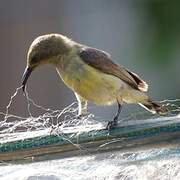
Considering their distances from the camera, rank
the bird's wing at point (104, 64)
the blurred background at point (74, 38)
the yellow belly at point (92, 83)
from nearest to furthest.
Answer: the yellow belly at point (92, 83), the bird's wing at point (104, 64), the blurred background at point (74, 38)

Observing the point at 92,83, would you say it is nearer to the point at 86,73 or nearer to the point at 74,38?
the point at 86,73

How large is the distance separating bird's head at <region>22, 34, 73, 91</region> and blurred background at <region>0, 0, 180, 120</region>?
585 centimetres

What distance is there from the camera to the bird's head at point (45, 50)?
499cm

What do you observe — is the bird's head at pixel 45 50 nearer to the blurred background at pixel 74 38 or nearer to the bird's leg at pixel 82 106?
the bird's leg at pixel 82 106

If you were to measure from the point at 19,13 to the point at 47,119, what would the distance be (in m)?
9.29

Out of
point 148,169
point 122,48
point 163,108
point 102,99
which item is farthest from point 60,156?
point 122,48

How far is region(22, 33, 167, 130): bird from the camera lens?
495cm

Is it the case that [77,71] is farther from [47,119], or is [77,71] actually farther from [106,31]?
[106,31]

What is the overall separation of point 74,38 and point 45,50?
7512 mm

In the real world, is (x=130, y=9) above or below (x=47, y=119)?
below

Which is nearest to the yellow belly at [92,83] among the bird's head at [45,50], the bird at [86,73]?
the bird at [86,73]

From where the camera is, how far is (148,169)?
340 cm

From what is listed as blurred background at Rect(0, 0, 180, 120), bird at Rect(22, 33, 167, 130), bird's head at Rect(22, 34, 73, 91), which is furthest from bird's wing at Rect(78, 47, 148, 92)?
blurred background at Rect(0, 0, 180, 120)

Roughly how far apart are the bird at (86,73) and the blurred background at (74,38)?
5847 mm
